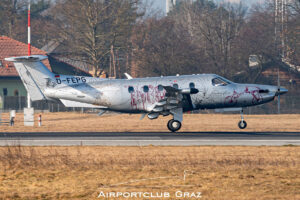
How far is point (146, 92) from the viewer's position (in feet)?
98.9

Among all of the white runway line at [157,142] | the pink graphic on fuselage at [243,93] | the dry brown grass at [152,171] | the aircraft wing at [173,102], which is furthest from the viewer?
the pink graphic on fuselage at [243,93]

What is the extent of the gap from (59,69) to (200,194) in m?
60.0

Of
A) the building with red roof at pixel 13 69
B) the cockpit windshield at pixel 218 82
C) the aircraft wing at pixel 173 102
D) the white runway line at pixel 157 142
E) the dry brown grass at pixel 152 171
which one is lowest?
the dry brown grass at pixel 152 171

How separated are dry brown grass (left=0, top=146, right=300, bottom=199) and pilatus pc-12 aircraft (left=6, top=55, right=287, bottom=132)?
296 inches

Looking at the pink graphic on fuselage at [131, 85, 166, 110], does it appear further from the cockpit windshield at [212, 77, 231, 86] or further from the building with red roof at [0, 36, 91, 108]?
the building with red roof at [0, 36, 91, 108]

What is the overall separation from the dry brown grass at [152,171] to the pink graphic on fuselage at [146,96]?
7.56m

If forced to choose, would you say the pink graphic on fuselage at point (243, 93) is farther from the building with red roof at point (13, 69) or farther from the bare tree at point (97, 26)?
the building with red roof at point (13, 69)

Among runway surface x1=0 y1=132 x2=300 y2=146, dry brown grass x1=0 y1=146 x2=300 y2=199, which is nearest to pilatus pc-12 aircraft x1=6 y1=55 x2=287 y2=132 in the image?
runway surface x1=0 y1=132 x2=300 y2=146

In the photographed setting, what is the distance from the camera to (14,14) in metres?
95.9

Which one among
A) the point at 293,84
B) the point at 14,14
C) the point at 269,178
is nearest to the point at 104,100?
the point at 269,178

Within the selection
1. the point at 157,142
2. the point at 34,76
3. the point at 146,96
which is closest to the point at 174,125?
the point at 146,96

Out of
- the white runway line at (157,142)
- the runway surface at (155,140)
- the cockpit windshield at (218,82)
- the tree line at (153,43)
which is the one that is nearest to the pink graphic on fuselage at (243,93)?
the cockpit windshield at (218,82)

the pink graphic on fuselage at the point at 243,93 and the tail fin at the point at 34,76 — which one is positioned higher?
the tail fin at the point at 34,76

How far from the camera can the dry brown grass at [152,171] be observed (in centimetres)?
1402
